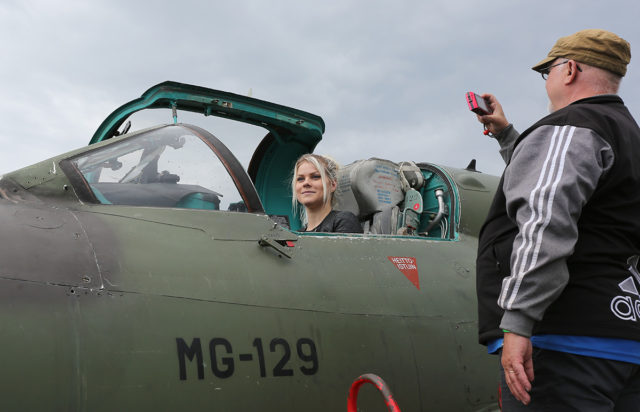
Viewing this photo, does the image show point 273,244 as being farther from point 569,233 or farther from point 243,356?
point 569,233

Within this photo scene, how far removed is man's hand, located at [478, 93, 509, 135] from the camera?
118 inches

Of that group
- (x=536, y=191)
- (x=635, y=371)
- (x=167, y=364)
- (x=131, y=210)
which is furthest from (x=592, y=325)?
(x=131, y=210)

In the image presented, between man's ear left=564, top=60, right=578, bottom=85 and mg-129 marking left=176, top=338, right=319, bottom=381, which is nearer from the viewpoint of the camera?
man's ear left=564, top=60, right=578, bottom=85

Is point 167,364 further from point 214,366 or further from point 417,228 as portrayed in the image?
point 417,228

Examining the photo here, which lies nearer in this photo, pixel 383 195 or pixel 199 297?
pixel 199 297

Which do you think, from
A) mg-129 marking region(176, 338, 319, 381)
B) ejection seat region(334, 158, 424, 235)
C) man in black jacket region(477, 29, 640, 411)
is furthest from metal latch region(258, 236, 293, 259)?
ejection seat region(334, 158, 424, 235)

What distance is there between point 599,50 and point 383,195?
2.81 metres

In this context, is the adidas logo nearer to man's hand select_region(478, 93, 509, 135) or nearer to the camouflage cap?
the camouflage cap

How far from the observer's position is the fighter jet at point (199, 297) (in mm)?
2277

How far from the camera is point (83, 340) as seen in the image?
2275mm

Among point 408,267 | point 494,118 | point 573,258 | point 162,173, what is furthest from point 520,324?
point 162,173

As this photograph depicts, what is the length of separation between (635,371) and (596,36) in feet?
4.00

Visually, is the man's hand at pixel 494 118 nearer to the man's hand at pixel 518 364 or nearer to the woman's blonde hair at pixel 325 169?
the man's hand at pixel 518 364

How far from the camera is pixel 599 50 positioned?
7.24 feet
